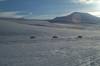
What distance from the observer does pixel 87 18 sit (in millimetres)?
133000

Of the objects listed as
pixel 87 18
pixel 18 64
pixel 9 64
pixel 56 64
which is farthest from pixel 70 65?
pixel 87 18

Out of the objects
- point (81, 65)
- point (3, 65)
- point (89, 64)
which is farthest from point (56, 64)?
point (3, 65)

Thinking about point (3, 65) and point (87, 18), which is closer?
point (3, 65)

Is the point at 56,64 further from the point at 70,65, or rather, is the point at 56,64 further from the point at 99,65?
the point at 99,65

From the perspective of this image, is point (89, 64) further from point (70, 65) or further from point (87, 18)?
point (87, 18)

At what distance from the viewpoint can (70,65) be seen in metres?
6.66

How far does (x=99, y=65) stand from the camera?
21.6 ft

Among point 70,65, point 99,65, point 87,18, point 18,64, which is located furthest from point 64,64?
point 87,18

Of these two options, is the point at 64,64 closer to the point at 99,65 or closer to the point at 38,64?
the point at 38,64

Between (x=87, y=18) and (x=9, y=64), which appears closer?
(x=9, y=64)

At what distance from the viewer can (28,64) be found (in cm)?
676

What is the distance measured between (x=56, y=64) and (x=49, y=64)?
429mm

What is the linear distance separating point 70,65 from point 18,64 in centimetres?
314

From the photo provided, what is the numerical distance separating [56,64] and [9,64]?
112 inches
